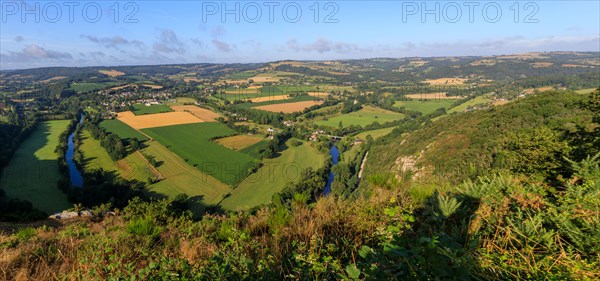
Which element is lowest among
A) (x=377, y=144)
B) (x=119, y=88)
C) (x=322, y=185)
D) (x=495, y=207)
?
(x=322, y=185)

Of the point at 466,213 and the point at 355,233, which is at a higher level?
the point at 466,213

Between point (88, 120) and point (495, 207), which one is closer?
point (495, 207)

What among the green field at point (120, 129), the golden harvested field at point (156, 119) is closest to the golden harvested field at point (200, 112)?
the golden harvested field at point (156, 119)

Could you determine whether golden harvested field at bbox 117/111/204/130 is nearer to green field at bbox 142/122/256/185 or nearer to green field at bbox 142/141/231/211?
green field at bbox 142/122/256/185

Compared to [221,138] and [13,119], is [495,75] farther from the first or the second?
[13,119]

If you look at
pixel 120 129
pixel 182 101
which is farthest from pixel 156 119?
pixel 182 101

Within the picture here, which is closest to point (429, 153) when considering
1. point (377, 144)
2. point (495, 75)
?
point (377, 144)

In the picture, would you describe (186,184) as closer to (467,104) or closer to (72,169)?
(72,169)
